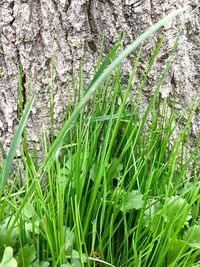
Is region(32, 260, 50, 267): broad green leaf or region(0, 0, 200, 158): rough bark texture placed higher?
region(0, 0, 200, 158): rough bark texture

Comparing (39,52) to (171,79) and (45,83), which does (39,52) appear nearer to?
(45,83)

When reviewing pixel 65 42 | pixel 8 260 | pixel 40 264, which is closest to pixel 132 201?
pixel 40 264

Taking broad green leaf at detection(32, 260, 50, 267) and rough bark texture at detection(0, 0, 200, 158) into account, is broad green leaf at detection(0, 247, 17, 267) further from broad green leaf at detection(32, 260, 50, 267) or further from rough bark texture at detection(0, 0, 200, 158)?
rough bark texture at detection(0, 0, 200, 158)

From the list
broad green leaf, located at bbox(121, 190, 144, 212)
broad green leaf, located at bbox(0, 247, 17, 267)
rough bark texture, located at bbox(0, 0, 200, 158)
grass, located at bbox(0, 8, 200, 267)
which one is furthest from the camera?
rough bark texture, located at bbox(0, 0, 200, 158)

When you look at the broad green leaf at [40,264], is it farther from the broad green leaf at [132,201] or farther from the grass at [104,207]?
the broad green leaf at [132,201]

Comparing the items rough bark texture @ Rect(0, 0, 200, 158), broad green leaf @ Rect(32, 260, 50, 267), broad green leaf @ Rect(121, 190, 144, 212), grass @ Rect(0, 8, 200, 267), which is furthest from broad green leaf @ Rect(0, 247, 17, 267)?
rough bark texture @ Rect(0, 0, 200, 158)

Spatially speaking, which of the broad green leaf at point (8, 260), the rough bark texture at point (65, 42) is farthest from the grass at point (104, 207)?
the rough bark texture at point (65, 42)

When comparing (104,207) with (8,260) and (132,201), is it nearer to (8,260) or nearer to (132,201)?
(132,201)
